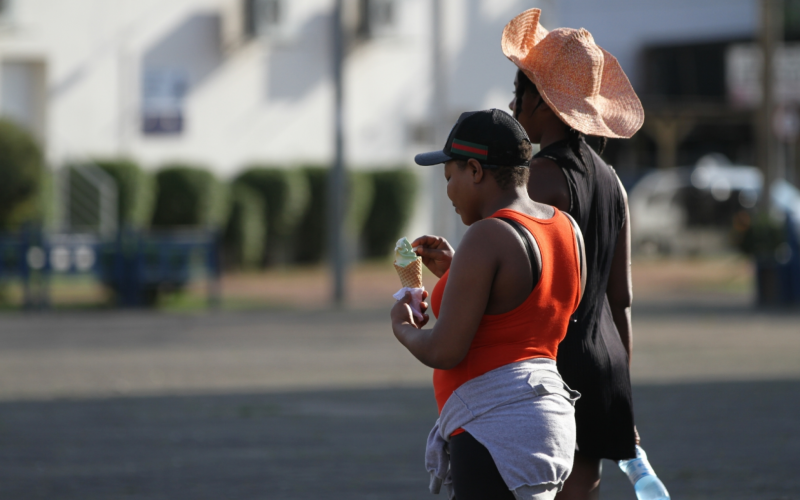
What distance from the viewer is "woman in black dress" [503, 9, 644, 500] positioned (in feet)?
11.3

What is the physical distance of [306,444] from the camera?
732cm

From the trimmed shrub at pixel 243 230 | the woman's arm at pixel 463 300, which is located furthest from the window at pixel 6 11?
the woman's arm at pixel 463 300

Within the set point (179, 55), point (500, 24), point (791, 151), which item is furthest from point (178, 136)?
point (791, 151)

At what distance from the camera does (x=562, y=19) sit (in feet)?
131

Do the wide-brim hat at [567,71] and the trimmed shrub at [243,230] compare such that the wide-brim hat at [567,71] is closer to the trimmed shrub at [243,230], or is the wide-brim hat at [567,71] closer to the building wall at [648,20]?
the trimmed shrub at [243,230]

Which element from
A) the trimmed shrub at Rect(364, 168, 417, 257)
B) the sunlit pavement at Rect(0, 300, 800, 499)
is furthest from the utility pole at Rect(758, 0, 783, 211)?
the trimmed shrub at Rect(364, 168, 417, 257)

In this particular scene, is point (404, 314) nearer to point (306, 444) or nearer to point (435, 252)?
point (435, 252)

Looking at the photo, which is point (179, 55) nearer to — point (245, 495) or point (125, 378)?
point (125, 378)

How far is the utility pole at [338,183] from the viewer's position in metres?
17.3

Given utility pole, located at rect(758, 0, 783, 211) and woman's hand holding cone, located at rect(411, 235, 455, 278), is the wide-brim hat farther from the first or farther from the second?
utility pole, located at rect(758, 0, 783, 211)

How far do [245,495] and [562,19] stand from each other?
35.6 metres

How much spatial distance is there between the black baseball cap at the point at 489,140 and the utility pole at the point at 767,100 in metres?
15.5

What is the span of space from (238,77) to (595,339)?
23197 mm

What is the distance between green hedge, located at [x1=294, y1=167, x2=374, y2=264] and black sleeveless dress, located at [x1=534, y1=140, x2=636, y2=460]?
2160 cm
